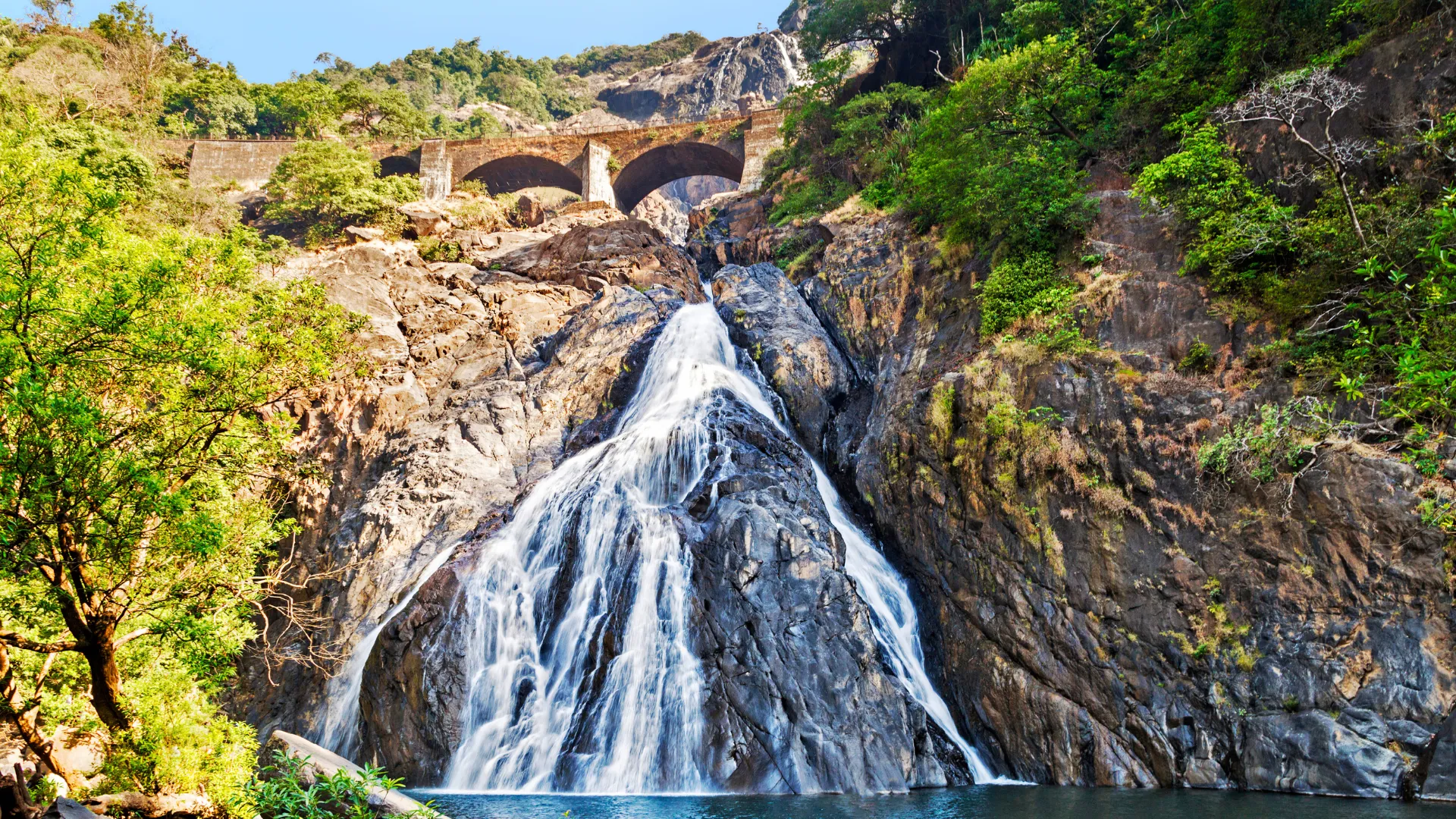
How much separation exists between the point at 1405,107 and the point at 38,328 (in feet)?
61.0

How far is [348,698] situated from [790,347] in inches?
512

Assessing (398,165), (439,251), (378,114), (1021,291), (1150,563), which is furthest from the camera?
(378,114)

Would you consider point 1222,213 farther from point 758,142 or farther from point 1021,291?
point 758,142

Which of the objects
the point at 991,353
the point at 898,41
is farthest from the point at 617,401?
the point at 898,41

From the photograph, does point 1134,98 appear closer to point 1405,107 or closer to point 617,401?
point 1405,107

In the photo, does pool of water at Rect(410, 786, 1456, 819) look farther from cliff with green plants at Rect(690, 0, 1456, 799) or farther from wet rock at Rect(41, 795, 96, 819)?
wet rock at Rect(41, 795, 96, 819)

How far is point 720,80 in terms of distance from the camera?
7169 cm

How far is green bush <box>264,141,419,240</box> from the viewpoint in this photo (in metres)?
29.8

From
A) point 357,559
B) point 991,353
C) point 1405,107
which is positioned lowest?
point 357,559

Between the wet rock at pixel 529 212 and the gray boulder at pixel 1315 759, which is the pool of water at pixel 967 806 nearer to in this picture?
the gray boulder at pixel 1315 759

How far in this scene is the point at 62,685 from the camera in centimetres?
1007

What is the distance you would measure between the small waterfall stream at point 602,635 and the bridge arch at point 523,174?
26.4 metres

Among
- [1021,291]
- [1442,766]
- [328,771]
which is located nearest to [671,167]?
[1021,291]

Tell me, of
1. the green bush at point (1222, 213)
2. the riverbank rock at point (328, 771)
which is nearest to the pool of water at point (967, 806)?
the riverbank rock at point (328, 771)
